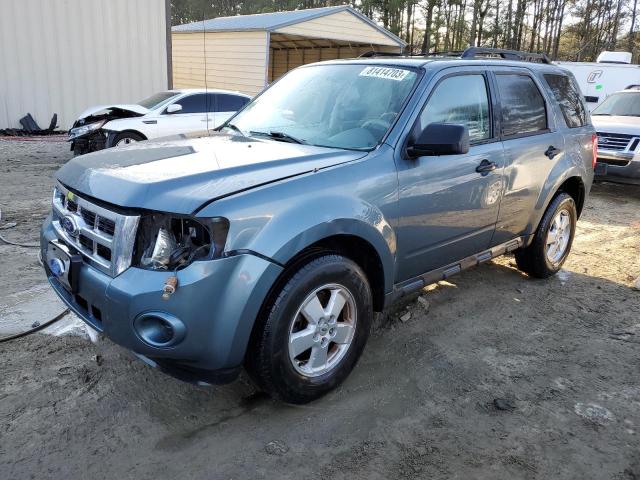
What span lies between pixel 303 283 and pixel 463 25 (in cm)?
3798

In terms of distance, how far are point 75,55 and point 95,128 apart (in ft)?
22.1

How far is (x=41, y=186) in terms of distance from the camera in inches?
322

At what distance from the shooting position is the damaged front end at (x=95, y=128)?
9953mm

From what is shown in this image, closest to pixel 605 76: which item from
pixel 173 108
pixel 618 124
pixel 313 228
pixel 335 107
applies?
pixel 618 124

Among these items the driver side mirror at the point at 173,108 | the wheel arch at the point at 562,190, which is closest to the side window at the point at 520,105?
the wheel arch at the point at 562,190

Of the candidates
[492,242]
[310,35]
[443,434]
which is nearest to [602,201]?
[492,242]

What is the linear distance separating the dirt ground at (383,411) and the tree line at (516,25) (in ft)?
112

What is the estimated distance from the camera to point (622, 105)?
1064 centimetres

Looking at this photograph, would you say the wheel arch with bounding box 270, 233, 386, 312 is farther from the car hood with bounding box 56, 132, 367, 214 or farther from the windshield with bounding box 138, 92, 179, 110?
the windshield with bounding box 138, 92, 179, 110

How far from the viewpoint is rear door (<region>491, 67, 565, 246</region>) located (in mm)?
4090

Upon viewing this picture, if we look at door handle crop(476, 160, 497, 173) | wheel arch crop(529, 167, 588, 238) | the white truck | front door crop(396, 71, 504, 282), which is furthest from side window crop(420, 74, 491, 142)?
the white truck

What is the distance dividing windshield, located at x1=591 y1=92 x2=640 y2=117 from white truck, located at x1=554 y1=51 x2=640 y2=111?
5.23 metres

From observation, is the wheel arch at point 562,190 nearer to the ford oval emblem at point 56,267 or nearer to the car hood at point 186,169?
the car hood at point 186,169

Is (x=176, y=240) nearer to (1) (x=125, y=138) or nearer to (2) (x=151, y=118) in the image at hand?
(1) (x=125, y=138)
